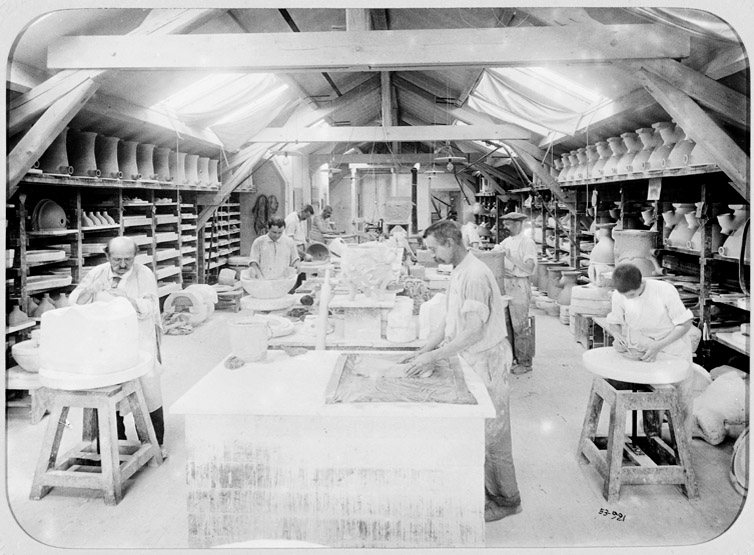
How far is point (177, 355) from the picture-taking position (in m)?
3.98

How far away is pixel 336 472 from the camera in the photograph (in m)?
2.29

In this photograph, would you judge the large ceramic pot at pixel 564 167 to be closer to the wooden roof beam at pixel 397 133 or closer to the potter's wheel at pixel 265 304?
the wooden roof beam at pixel 397 133

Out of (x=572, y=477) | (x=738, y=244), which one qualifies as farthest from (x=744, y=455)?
(x=738, y=244)

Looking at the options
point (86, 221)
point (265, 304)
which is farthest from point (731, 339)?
point (86, 221)

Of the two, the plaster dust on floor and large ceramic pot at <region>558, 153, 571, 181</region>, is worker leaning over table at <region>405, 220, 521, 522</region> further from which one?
large ceramic pot at <region>558, 153, 571, 181</region>

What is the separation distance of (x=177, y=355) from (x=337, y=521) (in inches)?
83.4

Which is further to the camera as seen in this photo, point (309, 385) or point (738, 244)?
point (738, 244)

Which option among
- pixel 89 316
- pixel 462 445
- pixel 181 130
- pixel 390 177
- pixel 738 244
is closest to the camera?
pixel 462 445

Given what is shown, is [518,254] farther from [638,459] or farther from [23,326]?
[23,326]

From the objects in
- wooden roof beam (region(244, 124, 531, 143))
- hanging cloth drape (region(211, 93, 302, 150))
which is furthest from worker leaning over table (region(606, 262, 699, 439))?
wooden roof beam (region(244, 124, 531, 143))

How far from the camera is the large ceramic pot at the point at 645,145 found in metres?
4.50

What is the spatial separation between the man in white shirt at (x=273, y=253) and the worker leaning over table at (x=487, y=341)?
3677 millimetres

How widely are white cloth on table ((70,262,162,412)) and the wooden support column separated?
59 centimetres

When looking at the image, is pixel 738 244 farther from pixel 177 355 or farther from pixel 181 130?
pixel 181 130
